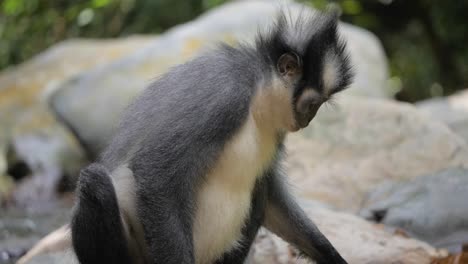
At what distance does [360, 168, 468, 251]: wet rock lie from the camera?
5195 millimetres

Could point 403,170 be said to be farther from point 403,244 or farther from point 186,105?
point 186,105

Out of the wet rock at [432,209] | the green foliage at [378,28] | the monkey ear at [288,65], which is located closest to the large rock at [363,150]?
the wet rock at [432,209]

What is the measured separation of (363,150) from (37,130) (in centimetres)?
394

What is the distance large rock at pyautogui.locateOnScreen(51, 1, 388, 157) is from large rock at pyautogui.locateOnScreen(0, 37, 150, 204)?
33 cm

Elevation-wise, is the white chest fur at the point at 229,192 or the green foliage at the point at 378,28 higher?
the white chest fur at the point at 229,192

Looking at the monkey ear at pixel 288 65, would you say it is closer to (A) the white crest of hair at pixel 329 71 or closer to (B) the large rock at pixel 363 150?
(A) the white crest of hair at pixel 329 71

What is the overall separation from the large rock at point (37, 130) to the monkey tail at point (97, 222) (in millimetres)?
4910

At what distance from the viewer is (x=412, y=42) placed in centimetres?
1299

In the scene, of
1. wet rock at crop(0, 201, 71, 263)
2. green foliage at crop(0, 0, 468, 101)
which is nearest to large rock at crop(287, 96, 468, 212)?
wet rock at crop(0, 201, 71, 263)

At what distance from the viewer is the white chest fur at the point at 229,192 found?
12.3ft

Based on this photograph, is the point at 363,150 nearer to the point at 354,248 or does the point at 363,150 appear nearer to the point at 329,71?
the point at 354,248

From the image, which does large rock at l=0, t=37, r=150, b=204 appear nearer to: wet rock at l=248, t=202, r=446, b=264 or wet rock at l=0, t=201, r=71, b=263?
wet rock at l=0, t=201, r=71, b=263

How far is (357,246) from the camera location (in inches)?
183

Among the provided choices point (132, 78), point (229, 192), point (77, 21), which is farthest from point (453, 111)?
point (77, 21)
